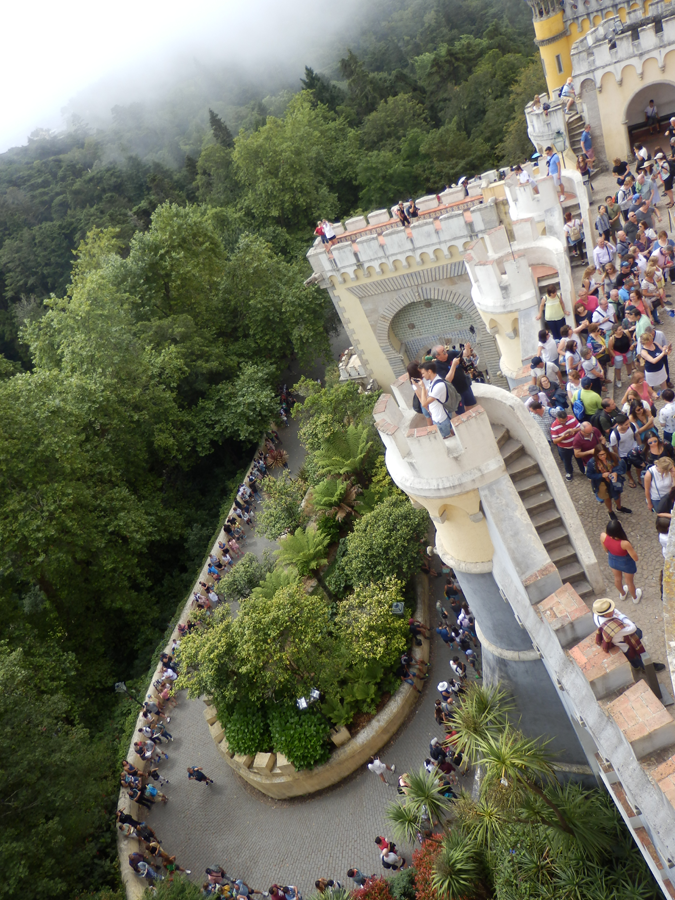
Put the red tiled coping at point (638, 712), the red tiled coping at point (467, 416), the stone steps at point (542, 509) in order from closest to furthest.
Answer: the red tiled coping at point (638, 712) < the red tiled coping at point (467, 416) < the stone steps at point (542, 509)

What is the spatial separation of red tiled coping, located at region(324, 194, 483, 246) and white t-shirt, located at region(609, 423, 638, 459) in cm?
1582

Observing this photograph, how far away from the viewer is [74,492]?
924 inches

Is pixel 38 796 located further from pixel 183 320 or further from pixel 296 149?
pixel 296 149

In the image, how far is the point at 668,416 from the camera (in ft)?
29.2

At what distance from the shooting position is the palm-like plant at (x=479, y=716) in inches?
420

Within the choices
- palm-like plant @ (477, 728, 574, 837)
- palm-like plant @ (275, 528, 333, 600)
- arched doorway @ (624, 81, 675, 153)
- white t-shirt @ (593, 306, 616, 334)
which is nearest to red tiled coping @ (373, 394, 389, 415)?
white t-shirt @ (593, 306, 616, 334)

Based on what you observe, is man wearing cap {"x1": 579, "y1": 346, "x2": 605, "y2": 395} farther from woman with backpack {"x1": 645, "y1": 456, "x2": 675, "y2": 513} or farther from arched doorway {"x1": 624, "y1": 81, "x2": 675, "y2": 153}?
arched doorway {"x1": 624, "y1": 81, "x2": 675, "y2": 153}

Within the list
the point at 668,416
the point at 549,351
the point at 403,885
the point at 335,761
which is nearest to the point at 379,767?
the point at 335,761

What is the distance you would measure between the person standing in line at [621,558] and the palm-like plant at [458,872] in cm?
635

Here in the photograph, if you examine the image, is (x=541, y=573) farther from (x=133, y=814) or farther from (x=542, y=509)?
(x=133, y=814)

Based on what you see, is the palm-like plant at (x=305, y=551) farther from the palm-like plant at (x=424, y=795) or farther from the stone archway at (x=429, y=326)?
the stone archway at (x=429, y=326)

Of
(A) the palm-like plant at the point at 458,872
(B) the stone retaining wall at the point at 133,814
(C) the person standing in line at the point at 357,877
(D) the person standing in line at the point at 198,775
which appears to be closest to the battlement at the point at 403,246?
(B) the stone retaining wall at the point at 133,814

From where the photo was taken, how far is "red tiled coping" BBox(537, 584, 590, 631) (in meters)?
8.06

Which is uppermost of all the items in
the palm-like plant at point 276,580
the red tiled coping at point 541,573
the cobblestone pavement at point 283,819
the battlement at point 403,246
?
the red tiled coping at point 541,573
